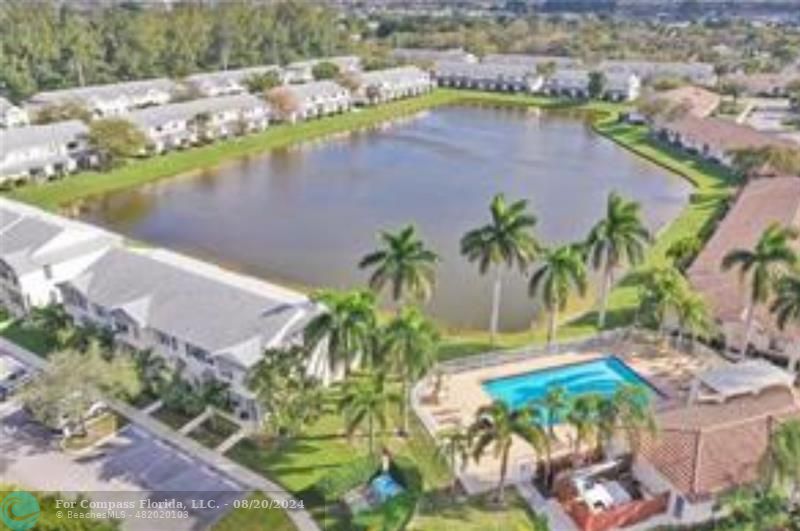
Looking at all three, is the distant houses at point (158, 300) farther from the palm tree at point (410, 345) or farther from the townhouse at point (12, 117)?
the townhouse at point (12, 117)

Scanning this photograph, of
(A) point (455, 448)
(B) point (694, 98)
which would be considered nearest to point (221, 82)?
(B) point (694, 98)

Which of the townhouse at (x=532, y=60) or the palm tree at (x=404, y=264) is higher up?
the townhouse at (x=532, y=60)

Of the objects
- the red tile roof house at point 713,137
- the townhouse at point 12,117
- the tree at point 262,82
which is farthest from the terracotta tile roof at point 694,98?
the townhouse at point 12,117

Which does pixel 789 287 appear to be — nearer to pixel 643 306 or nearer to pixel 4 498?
pixel 643 306

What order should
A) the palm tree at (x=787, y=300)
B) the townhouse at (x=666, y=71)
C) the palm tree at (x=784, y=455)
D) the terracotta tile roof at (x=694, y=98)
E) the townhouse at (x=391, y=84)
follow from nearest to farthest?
the palm tree at (x=784, y=455) → the palm tree at (x=787, y=300) → the terracotta tile roof at (x=694, y=98) → the townhouse at (x=391, y=84) → the townhouse at (x=666, y=71)

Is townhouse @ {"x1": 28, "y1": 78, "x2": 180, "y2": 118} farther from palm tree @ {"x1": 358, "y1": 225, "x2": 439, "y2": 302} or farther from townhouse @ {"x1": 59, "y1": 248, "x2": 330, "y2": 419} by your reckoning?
palm tree @ {"x1": 358, "y1": 225, "x2": 439, "y2": 302}

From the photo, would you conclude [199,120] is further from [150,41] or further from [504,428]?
[504,428]
